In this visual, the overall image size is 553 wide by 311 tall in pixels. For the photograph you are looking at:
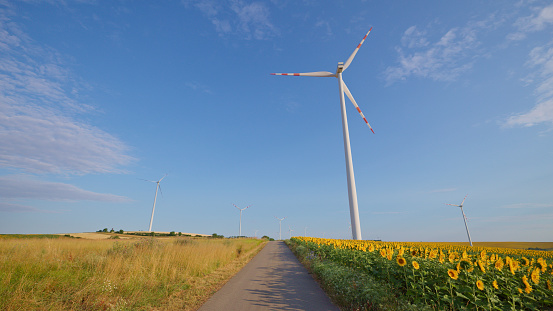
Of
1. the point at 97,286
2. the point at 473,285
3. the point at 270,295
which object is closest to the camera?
the point at 473,285

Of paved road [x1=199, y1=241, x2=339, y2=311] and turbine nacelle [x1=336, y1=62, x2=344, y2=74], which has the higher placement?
A: turbine nacelle [x1=336, y1=62, x2=344, y2=74]

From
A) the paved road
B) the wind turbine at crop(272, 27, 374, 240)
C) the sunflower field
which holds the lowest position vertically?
the paved road

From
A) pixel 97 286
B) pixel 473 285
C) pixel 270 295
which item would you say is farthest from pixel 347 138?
pixel 97 286

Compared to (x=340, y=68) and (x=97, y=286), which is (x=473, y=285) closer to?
(x=97, y=286)

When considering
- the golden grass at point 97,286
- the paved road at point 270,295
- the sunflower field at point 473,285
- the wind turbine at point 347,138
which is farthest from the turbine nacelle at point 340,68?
the golden grass at point 97,286

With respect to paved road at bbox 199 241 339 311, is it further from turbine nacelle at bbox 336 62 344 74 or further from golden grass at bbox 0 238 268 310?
turbine nacelle at bbox 336 62 344 74

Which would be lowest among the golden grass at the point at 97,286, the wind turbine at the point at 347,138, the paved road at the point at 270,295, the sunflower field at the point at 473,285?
the paved road at the point at 270,295

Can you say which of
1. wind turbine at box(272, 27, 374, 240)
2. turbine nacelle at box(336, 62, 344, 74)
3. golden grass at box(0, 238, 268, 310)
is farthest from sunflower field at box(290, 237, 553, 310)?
turbine nacelle at box(336, 62, 344, 74)

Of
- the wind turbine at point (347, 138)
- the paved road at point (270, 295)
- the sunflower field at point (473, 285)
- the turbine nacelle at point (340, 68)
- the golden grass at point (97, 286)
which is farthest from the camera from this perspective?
the turbine nacelle at point (340, 68)

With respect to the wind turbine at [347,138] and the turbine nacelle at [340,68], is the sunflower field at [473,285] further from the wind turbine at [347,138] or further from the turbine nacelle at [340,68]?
the turbine nacelle at [340,68]

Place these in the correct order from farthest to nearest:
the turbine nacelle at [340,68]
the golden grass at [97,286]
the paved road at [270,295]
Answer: the turbine nacelle at [340,68] → the paved road at [270,295] → the golden grass at [97,286]

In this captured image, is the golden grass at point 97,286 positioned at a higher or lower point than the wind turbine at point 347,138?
lower

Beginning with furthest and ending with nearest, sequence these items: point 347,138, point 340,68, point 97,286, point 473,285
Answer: point 340,68 < point 347,138 < point 97,286 < point 473,285

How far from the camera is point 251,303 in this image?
22.8 ft
